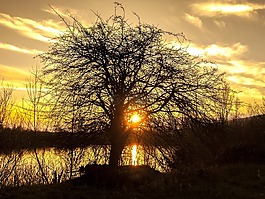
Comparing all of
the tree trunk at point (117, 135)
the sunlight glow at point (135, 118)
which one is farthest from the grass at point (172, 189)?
the sunlight glow at point (135, 118)

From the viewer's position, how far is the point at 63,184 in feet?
37.1

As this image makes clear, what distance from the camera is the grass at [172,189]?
10047mm

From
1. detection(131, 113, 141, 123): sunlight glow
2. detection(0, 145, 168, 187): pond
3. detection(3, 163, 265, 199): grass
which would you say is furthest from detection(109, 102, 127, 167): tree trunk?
detection(3, 163, 265, 199): grass

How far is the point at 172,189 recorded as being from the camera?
10789 mm

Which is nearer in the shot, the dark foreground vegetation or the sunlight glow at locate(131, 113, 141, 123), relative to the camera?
the dark foreground vegetation

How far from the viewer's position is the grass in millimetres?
10047

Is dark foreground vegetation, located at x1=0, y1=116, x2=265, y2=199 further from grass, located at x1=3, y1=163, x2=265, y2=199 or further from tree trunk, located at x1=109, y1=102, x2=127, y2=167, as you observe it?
tree trunk, located at x1=109, y1=102, x2=127, y2=167

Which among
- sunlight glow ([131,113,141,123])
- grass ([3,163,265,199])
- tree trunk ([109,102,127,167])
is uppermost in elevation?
sunlight glow ([131,113,141,123])

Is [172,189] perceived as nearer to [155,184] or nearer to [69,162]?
[155,184]

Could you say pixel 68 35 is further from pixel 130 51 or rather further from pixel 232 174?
pixel 232 174

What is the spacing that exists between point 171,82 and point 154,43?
1.61 metres

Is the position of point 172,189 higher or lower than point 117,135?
lower

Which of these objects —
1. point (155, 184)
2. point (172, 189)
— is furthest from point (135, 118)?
point (172, 189)

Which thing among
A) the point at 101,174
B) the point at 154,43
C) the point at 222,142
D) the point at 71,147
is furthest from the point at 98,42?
the point at 222,142
